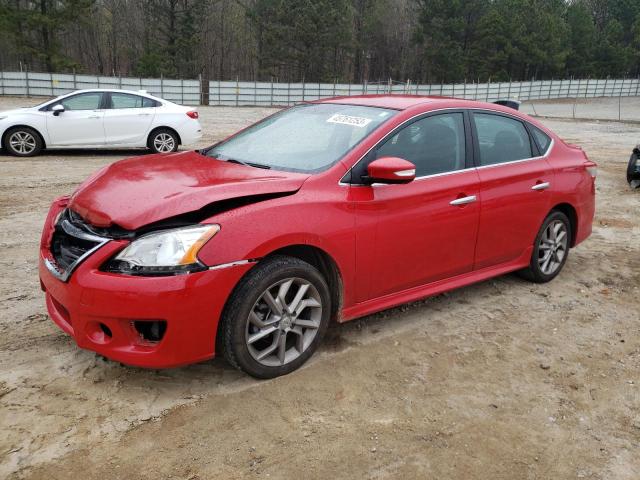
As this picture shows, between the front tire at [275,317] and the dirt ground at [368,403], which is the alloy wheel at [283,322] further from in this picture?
the dirt ground at [368,403]

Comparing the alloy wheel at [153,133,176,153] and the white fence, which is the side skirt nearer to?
the alloy wheel at [153,133,176,153]

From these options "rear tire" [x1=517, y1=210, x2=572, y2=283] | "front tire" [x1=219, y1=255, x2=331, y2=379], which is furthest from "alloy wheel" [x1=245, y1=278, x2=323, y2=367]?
"rear tire" [x1=517, y1=210, x2=572, y2=283]

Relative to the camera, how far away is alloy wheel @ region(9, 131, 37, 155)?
10.8m

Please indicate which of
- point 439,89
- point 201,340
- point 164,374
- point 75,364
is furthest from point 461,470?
point 439,89

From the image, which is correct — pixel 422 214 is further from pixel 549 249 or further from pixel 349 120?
pixel 549 249

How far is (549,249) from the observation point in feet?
16.5

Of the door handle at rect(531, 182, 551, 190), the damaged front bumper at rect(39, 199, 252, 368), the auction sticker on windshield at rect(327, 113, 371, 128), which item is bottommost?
the damaged front bumper at rect(39, 199, 252, 368)

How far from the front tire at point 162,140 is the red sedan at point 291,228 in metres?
7.92

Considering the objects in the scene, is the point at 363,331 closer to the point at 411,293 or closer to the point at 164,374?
the point at 411,293

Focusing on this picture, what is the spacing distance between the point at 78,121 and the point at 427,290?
363 inches

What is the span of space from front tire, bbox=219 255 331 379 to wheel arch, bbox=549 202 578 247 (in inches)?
105

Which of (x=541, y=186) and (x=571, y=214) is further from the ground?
(x=541, y=186)

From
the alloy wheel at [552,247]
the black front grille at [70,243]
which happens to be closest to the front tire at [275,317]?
the black front grille at [70,243]

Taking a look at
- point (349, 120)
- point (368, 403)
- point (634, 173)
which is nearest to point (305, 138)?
point (349, 120)
